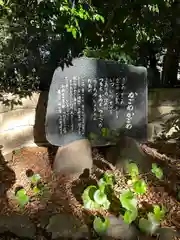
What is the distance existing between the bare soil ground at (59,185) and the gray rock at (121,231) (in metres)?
0.27

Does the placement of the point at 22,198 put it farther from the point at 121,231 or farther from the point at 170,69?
the point at 170,69

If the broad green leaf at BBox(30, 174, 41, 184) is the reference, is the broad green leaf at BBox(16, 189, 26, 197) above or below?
below

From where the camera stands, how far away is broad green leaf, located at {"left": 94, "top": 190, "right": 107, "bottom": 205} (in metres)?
2.58

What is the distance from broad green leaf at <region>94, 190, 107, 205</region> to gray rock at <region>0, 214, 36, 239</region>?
56 cm

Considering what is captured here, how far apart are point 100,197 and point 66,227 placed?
1.20 feet

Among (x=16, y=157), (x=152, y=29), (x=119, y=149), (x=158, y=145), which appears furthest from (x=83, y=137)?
(x=152, y=29)

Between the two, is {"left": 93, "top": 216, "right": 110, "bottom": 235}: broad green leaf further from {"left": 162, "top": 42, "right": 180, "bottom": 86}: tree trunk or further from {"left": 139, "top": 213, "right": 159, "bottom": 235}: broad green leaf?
{"left": 162, "top": 42, "right": 180, "bottom": 86}: tree trunk

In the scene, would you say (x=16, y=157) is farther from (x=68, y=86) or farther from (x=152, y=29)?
(x=152, y=29)

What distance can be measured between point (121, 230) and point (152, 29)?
2504 millimetres

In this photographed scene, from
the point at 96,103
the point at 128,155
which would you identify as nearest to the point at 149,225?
the point at 128,155

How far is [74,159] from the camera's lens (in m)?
3.20

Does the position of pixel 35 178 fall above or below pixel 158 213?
above

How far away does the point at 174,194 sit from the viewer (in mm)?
2994

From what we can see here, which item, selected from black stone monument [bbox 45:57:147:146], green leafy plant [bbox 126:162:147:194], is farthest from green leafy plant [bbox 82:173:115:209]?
black stone monument [bbox 45:57:147:146]
